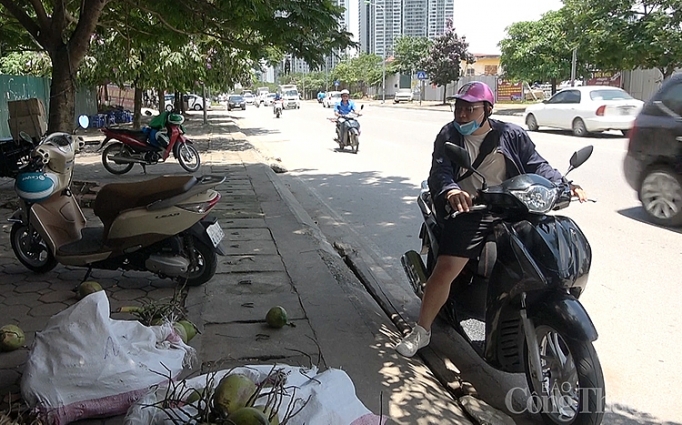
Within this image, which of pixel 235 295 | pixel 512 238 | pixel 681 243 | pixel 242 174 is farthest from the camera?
pixel 242 174

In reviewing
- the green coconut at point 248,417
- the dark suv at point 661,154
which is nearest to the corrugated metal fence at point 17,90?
the dark suv at point 661,154

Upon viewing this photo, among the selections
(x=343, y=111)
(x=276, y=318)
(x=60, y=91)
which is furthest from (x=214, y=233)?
(x=343, y=111)

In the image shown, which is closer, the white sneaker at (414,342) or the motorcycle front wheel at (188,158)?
Result: the white sneaker at (414,342)

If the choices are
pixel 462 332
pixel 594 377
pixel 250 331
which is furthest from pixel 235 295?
pixel 594 377

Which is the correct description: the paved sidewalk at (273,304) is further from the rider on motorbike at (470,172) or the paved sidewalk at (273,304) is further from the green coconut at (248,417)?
the green coconut at (248,417)

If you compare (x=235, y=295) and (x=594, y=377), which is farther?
(x=235, y=295)

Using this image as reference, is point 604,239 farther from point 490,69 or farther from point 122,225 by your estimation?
point 490,69

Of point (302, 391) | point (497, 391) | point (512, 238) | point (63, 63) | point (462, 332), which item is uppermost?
point (63, 63)

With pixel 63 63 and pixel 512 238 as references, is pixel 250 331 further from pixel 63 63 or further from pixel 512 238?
pixel 63 63

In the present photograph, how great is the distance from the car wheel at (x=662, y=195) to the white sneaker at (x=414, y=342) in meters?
4.91

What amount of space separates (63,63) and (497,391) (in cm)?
743

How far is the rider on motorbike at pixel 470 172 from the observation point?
339cm

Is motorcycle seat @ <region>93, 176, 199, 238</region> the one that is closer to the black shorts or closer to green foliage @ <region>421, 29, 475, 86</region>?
the black shorts

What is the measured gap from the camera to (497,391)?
361cm
